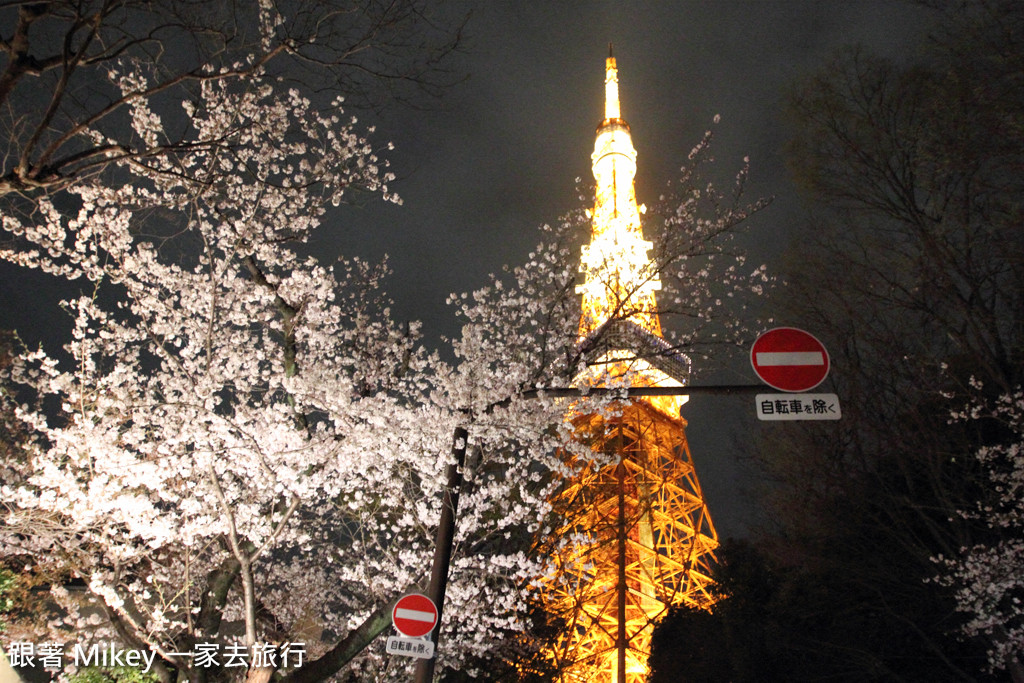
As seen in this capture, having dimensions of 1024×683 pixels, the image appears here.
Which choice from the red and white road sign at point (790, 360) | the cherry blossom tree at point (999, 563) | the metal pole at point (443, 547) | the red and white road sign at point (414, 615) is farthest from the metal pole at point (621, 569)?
the red and white road sign at point (790, 360)

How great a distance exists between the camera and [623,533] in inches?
749

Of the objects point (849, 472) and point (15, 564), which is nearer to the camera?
point (849, 472)

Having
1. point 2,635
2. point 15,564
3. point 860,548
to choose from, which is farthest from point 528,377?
point 15,564

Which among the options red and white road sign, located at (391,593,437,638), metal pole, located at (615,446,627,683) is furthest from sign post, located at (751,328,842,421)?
metal pole, located at (615,446,627,683)

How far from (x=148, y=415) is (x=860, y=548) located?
10.0 m

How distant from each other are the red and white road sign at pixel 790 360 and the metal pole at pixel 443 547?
220 cm

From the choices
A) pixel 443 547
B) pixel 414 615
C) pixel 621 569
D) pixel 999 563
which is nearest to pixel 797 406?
pixel 443 547

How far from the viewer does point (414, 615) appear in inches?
174

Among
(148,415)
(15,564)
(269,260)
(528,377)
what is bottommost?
(15,564)

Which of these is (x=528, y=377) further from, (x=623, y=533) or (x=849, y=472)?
(x=623, y=533)

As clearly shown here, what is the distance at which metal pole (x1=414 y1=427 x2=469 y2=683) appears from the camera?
4363 mm

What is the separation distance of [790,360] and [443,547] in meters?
2.68

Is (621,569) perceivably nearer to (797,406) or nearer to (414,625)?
(414,625)

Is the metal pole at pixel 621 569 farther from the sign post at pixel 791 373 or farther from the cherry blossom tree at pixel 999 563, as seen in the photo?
the sign post at pixel 791 373
